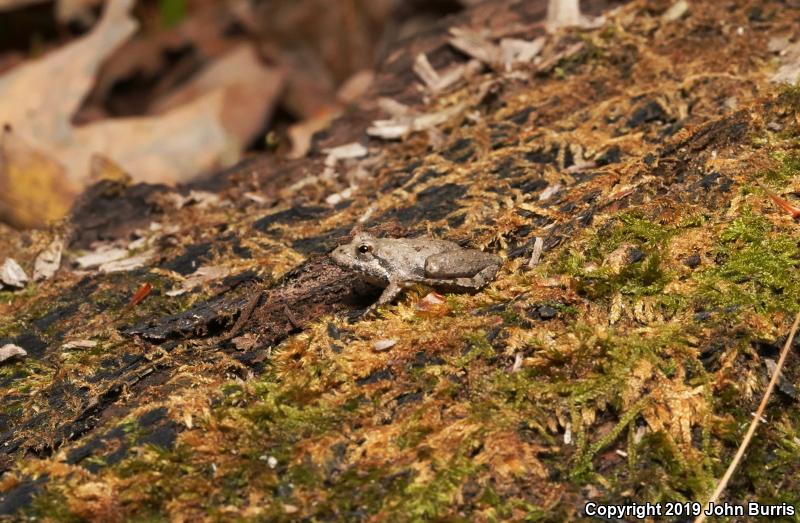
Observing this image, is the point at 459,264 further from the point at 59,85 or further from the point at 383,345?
the point at 59,85

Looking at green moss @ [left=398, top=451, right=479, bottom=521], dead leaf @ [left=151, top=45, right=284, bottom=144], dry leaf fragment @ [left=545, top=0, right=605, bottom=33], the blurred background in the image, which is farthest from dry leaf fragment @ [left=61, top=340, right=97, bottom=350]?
dry leaf fragment @ [left=545, top=0, right=605, bottom=33]

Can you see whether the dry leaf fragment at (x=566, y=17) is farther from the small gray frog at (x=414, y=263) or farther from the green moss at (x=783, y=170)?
the small gray frog at (x=414, y=263)

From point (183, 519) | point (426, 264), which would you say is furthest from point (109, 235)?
point (183, 519)

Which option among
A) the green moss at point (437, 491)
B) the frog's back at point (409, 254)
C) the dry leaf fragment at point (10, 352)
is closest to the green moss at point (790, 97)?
the frog's back at point (409, 254)

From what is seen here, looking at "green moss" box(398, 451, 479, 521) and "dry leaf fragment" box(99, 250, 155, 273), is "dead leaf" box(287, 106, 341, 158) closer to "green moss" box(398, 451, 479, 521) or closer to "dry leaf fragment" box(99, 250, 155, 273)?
"dry leaf fragment" box(99, 250, 155, 273)

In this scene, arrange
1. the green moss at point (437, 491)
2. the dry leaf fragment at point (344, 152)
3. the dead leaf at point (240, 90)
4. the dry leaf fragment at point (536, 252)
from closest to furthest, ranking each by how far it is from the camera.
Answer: the green moss at point (437, 491)
the dry leaf fragment at point (536, 252)
the dry leaf fragment at point (344, 152)
the dead leaf at point (240, 90)

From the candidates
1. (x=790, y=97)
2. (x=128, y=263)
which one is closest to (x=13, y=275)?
(x=128, y=263)
